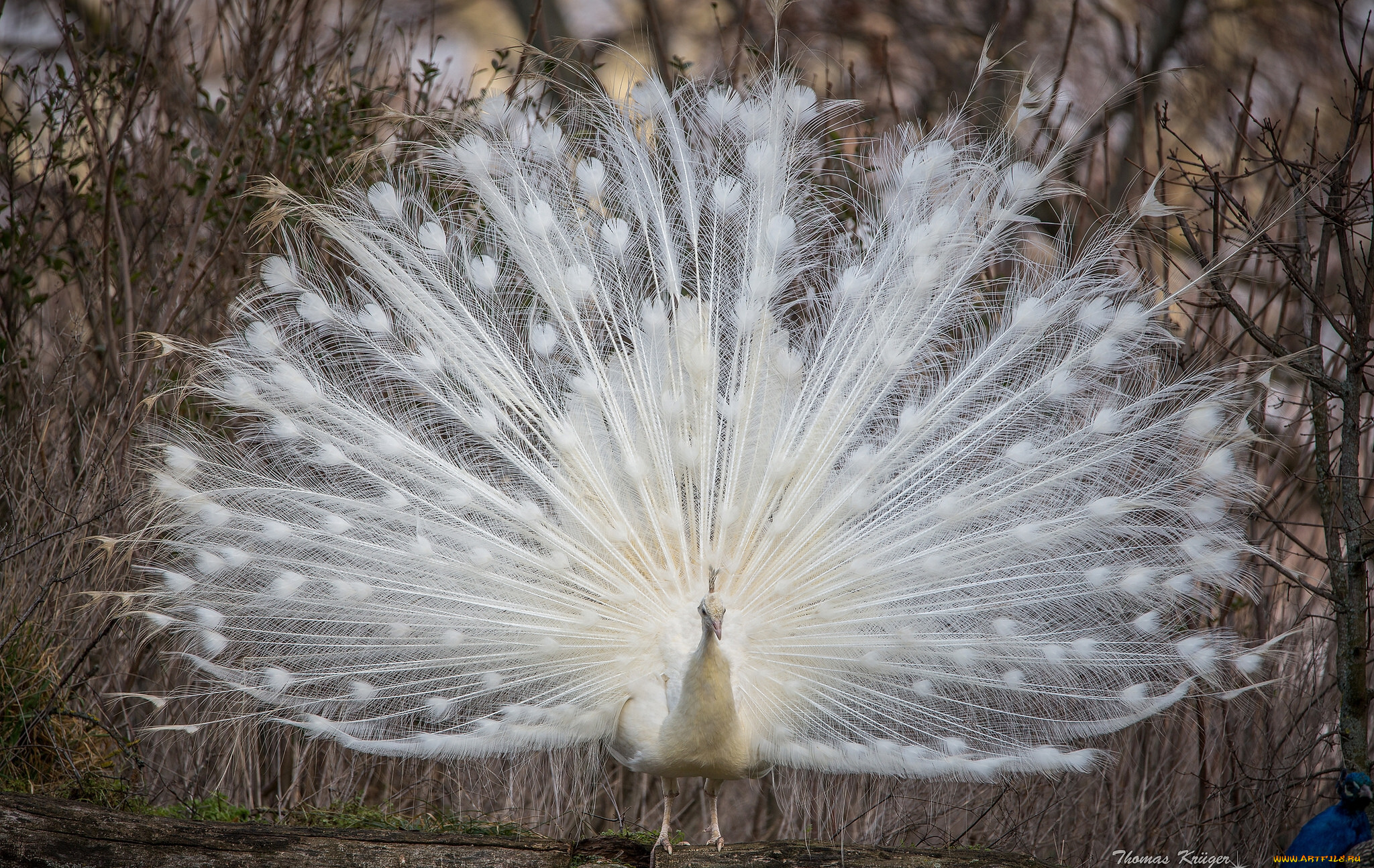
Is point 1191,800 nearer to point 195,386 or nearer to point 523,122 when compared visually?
point 523,122

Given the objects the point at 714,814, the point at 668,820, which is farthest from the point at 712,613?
the point at 714,814

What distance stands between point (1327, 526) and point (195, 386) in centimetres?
477

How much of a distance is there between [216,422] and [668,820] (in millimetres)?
3367

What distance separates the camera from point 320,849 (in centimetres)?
375

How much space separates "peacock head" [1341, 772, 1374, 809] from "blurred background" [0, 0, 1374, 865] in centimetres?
50

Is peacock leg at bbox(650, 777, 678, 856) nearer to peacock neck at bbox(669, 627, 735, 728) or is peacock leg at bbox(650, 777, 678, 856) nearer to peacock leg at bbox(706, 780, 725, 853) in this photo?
peacock leg at bbox(706, 780, 725, 853)

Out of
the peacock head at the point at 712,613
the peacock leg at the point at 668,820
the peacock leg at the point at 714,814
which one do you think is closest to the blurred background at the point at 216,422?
the peacock leg at the point at 668,820

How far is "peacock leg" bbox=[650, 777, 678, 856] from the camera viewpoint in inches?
170

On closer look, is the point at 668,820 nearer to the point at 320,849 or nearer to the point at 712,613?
the point at 712,613

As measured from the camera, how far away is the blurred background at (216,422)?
452 cm

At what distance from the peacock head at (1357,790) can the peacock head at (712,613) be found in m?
2.23

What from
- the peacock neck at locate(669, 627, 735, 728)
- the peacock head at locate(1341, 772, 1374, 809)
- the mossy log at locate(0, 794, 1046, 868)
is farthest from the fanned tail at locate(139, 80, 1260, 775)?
the peacock head at locate(1341, 772, 1374, 809)

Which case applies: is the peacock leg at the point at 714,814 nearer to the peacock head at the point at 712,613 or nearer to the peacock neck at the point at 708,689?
the peacock neck at the point at 708,689

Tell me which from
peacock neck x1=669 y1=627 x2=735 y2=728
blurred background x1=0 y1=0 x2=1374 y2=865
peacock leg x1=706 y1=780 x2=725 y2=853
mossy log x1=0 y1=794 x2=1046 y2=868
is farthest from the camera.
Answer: peacock leg x1=706 y1=780 x2=725 y2=853
